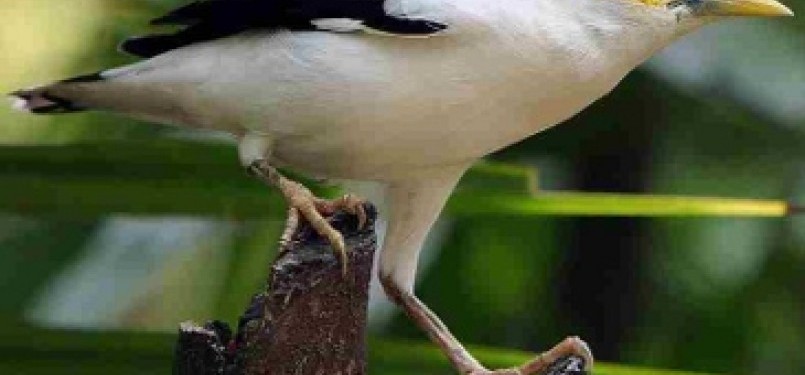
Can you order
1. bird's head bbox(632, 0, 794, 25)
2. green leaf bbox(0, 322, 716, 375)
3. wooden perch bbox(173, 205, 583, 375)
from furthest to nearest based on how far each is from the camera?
green leaf bbox(0, 322, 716, 375) < bird's head bbox(632, 0, 794, 25) < wooden perch bbox(173, 205, 583, 375)

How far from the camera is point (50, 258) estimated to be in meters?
1.36

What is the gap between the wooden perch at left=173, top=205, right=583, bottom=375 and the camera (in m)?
0.71

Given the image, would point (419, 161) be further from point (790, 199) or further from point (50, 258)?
point (790, 199)

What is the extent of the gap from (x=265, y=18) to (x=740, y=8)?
0.85ft

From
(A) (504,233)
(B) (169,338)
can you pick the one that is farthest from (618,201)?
(A) (504,233)

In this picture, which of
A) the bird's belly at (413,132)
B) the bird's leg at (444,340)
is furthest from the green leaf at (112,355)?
the bird's belly at (413,132)

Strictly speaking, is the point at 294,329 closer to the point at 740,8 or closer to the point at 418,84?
the point at 418,84

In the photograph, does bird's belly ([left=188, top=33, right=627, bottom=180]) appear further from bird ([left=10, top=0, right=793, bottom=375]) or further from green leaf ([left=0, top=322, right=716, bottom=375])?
green leaf ([left=0, top=322, right=716, bottom=375])

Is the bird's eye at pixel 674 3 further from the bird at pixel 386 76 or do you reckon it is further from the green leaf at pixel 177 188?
the green leaf at pixel 177 188

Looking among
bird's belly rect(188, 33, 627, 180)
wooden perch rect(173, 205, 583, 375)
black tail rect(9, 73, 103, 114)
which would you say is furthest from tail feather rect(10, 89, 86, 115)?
wooden perch rect(173, 205, 583, 375)

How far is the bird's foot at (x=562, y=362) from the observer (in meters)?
0.79

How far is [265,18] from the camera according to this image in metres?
0.82

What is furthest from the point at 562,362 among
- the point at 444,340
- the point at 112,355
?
the point at 112,355

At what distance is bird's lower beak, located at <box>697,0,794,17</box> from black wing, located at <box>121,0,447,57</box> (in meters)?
0.15
